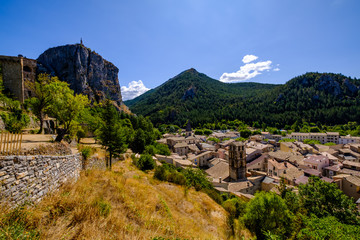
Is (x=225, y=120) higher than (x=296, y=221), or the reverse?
(x=225, y=120)

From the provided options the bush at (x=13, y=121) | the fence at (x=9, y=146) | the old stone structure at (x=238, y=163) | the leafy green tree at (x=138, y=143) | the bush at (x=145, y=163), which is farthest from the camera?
the leafy green tree at (x=138, y=143)

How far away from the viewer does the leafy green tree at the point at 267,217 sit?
1128cm

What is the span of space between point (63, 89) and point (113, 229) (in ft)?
40.2

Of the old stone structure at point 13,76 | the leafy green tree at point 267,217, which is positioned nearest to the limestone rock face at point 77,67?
the old stone structure at point 13,76

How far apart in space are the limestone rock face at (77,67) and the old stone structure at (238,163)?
42.2 metres

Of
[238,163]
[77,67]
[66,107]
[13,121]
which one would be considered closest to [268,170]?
[238,163]

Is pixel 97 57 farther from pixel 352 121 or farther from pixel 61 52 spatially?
pixel 352 121

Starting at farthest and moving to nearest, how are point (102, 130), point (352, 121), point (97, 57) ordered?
point (352, 121) → point (97, 57) → point (102, 130)

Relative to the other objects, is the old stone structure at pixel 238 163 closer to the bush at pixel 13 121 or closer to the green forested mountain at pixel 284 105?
the bush at pixel 13 121

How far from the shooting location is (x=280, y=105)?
116 m

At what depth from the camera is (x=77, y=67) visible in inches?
1843

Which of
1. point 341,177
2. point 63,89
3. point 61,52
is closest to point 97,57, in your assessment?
point 61,52

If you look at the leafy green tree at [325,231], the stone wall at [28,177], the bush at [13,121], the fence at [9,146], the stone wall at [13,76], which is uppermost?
the stone wall at [13,76]

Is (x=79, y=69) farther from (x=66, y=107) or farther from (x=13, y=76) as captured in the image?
(x=66, y=107)
